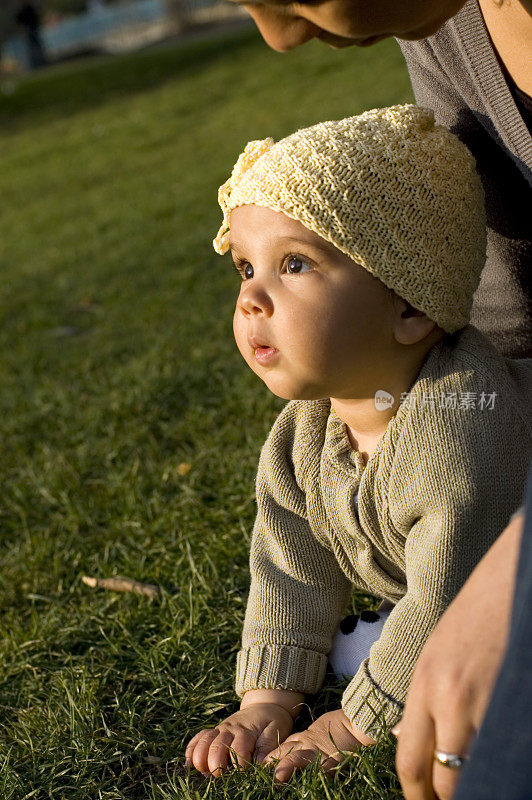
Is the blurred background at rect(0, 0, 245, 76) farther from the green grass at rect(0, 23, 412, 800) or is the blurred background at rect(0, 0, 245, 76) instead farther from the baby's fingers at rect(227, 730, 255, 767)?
the baby's fingers at rect(227, 730, 255, 767)

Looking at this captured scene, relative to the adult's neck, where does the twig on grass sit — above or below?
below

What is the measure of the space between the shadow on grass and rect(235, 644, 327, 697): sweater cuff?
685 inches

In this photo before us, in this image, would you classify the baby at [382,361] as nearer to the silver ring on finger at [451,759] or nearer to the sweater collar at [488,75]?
the sweater collar at [488,75]

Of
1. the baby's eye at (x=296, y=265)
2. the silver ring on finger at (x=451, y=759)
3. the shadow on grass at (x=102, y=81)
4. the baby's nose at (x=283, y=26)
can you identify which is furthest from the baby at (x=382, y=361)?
the shadow on grass at (x=102, y=81)

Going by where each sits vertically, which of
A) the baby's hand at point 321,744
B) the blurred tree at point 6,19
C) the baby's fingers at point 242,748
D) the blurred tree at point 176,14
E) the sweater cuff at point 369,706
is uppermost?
the sweater cuff at point 369,706

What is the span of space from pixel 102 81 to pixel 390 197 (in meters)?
20.1

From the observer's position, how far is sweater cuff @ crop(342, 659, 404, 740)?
78.1 inches

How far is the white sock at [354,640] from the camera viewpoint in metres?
2.31

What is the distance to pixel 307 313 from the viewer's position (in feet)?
6.47

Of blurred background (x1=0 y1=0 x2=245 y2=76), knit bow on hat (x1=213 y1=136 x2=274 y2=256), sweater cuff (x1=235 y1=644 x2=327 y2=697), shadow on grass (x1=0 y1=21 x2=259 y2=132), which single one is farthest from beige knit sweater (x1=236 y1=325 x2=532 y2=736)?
blurred background (x1=0 y1=0 x2=245 y2=76)

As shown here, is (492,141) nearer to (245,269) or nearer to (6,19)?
(245,269)

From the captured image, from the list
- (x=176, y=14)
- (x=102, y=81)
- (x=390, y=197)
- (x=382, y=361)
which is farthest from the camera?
(x=176, y=14)

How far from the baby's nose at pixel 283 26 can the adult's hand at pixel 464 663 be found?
918 mm

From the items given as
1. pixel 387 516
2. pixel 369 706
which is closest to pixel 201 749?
pixel 369 706
